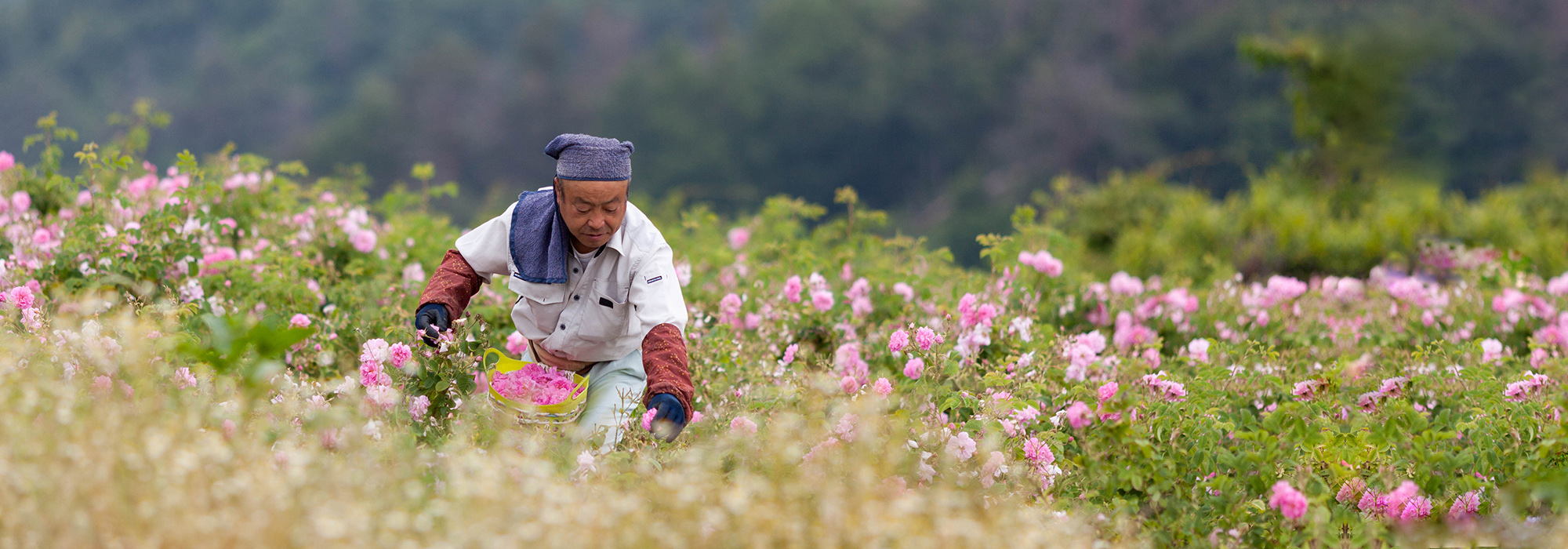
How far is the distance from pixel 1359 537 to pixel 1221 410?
0.83 metres

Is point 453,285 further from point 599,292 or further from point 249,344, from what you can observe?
point 249,344

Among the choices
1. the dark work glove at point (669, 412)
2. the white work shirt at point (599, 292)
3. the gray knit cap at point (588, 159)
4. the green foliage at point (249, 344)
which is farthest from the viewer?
the white work shirt at point (599, 292)

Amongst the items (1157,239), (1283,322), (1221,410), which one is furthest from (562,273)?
(1157,239)

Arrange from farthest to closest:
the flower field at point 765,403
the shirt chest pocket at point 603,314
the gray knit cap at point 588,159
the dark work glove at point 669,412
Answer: the shirt chest pocket at point 603,314 → the gray knit cap at point 588,159 → the dark work glove at point 669,412 → the flower field at point 765,403

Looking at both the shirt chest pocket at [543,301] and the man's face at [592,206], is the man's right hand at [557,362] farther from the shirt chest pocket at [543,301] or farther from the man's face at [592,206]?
the man's face at [592,206]

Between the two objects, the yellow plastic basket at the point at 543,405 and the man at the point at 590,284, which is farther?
the yellow plastic basket at the point at 543,405

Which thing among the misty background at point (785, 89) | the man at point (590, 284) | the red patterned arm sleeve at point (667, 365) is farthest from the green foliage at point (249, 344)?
the misty background at point (785, 89)

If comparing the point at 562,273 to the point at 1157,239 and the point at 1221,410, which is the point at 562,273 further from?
the point at 1157,239

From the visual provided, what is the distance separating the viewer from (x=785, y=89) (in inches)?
1865

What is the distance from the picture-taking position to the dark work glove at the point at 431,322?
2967mm

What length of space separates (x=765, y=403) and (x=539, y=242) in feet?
2.62

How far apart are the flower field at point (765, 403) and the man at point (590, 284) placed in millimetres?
140

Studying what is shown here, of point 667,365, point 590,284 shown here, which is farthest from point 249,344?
point 667,365

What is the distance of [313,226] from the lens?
5.31 meters
